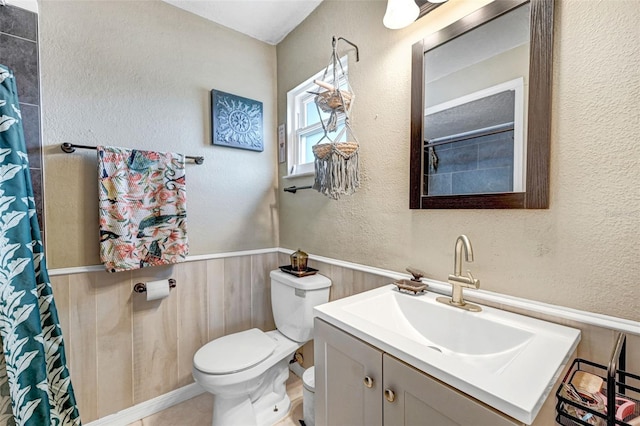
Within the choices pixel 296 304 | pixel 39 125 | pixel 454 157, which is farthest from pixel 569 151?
pixel 39 125

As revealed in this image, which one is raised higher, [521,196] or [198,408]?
[521,196]

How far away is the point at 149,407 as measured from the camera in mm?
1620

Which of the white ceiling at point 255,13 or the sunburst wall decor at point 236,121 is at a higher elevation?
the white ceiling at point 255,13

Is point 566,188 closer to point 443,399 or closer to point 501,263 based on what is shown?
point 501,263

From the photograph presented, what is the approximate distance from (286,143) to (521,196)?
154 centimetres

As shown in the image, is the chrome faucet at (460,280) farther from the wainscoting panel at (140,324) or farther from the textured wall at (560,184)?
the wainscoting panel at (140,324)

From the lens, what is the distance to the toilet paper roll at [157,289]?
1.57 m

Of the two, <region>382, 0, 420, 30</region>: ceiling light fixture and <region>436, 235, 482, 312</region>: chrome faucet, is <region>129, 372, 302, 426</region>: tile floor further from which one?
<region>382, 0, 420, 30</region>: ceiling light fixture

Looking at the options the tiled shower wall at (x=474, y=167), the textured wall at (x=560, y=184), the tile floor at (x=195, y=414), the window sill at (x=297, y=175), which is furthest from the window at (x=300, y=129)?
the tile floor at (x=195, y=414)

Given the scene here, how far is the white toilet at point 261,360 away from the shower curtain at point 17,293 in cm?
60

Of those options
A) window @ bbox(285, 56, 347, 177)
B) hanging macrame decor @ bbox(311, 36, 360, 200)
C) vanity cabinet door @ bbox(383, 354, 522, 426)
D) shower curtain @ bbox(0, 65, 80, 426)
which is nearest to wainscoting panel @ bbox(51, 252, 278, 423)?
shower curtain @ bbox(0, 65, 80, 426)

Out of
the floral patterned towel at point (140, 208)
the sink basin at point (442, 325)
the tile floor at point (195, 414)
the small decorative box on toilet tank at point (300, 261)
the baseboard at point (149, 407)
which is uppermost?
the floral patterned towel at point (140, 208)

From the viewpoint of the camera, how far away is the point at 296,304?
1.61 metres

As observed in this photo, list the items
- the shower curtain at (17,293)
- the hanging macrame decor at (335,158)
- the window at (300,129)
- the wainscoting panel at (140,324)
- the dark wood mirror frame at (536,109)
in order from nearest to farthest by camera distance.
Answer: the dark wood mirror frame at (536,109), the shower curtain at (17,293), the hanging macrame decor at (335,158), the wainscoting panel at (140,324), the window at (300,129)
